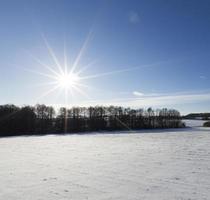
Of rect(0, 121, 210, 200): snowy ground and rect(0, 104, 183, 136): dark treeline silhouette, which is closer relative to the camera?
rect(0, 121, 210, 200): snowy ground

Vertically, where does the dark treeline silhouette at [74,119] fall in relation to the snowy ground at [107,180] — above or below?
above

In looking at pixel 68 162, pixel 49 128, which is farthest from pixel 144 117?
pixel 68 162

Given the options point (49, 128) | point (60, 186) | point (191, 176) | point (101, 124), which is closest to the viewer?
point (60, 186)

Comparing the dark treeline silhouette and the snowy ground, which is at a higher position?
the dark treeline silhouette

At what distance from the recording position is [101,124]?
7869 centimetres

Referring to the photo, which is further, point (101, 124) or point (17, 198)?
point (101, 124)

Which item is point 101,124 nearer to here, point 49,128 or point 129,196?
point 49,128

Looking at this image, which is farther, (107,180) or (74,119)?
(74,119)

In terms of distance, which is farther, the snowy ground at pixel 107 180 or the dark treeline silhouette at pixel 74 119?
the dark treeline silhouette at pixel 74 119

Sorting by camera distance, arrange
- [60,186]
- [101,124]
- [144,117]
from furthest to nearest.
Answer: [144,117]
[101,124]
[60,186]

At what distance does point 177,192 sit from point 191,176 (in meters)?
2.45

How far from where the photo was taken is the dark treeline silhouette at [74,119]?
63.2 m

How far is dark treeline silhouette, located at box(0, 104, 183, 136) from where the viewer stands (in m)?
63.2

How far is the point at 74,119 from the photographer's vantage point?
74.5 metres
